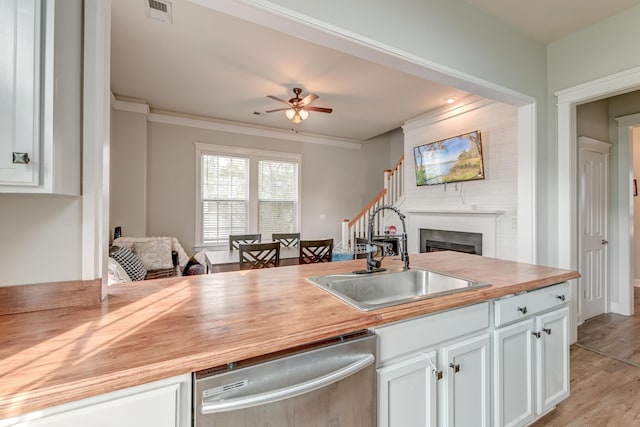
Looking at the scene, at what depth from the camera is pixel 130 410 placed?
2.39 feet

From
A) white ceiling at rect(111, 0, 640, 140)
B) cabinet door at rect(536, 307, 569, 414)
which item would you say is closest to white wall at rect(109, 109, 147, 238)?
white ceiling at rect(111, 0, 640, 140)

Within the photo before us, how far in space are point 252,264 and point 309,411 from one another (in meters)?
2.33

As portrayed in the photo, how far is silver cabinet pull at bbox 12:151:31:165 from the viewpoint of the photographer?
818 millimetres

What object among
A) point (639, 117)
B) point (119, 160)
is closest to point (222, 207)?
point (119, 160)

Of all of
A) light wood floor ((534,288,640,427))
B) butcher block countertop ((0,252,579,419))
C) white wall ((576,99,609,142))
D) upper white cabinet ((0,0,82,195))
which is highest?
white wall ((576,99,609,142))

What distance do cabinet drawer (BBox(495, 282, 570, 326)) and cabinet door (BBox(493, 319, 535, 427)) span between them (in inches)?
2.3

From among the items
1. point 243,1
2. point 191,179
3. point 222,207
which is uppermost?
point 243,1

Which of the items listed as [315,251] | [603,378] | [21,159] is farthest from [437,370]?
[315,251]

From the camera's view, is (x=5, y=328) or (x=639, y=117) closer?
(x=5, y=328)

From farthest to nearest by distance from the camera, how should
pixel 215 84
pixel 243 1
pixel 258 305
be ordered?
pixel 215 84
pixel 243 1
pixel 258 305

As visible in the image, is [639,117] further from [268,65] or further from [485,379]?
[268,65]

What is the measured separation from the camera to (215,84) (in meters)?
3.83

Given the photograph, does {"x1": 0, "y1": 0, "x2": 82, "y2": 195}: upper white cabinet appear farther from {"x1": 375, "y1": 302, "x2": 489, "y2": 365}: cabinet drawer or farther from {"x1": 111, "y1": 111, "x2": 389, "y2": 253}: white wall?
{"x1": 111, "y1": 111, "x2": 389, "y2": 253}: white wall

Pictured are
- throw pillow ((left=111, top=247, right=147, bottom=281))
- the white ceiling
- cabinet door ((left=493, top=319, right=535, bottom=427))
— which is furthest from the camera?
throw pillow ((left=111, top=247, right=147, bottom=281))
